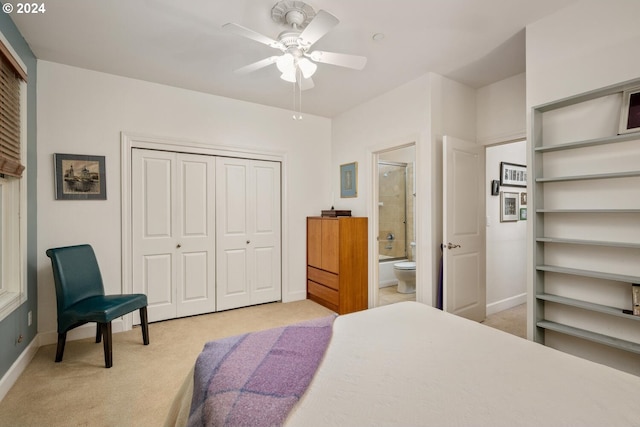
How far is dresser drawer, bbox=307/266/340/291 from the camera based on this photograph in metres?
3.61

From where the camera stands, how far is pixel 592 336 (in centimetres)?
191

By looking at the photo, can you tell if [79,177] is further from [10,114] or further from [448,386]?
[448,386]

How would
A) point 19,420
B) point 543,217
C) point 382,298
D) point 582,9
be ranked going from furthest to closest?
1. point 382,298
2. point 543,217
3. point 582,9
4. point 19,420

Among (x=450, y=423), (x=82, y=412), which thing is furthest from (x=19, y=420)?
(x=450, y=423)

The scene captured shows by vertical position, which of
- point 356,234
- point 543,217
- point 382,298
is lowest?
point 382,298

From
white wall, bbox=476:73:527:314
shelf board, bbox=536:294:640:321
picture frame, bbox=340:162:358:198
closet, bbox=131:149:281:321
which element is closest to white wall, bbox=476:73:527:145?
white wall, bbox=476:73:527:314

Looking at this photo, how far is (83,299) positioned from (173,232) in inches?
40.6

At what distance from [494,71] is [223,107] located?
3.01 meters

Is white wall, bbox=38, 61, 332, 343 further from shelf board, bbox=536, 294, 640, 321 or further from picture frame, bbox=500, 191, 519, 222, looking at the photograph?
shelf board, bbox=536, 294, 640, 321

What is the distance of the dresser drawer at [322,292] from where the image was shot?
363 cm

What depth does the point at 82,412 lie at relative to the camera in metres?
1.81

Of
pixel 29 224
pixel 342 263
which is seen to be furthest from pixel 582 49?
pixel 29 224

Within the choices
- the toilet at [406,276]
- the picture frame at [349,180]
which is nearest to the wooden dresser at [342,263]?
the picture frame at [349,180]

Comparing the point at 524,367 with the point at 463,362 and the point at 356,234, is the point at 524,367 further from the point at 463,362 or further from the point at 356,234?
the point at 356,234
